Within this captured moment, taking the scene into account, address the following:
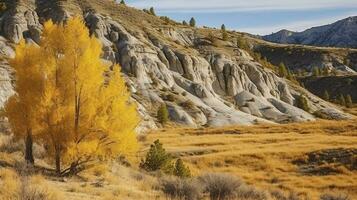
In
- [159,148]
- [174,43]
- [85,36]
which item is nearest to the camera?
[85,36]

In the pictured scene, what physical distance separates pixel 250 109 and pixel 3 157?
3198 inches

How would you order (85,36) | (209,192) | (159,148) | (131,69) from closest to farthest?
(209,192) < (85,36) < (159,148) < (131,69)

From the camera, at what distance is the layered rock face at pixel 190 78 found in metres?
89.1

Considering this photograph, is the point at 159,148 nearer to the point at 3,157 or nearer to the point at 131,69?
the point at 3,157

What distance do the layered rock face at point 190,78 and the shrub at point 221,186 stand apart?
5316 cm

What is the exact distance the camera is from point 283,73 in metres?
140

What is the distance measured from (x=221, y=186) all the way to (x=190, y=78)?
86771mm

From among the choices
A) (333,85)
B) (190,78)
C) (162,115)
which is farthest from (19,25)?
(333,85)

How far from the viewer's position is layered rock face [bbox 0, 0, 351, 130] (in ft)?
292

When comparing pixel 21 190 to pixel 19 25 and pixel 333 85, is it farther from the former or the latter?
pixel 333 85

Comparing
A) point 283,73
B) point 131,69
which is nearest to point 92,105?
point 131,69

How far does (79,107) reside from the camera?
23344 millimetres

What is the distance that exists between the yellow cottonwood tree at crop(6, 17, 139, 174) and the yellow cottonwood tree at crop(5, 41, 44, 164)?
1.19 feet

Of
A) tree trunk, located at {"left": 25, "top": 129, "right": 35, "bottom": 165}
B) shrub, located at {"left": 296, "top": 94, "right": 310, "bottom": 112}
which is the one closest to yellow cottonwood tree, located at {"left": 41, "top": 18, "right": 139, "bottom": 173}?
tree trunk, located at {"left": 25, "top": 129, "right": 35, "bottom": 165}
